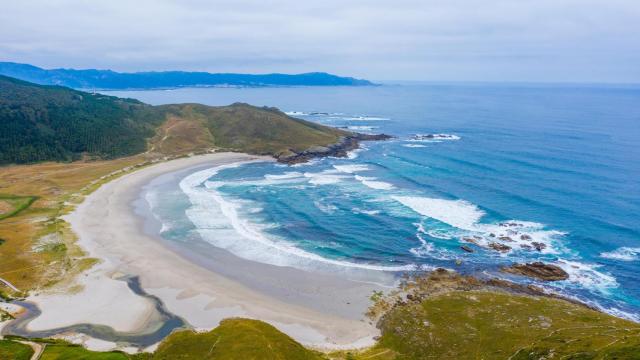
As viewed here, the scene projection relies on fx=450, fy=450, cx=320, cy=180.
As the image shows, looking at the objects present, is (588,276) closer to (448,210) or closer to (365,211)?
(448,210)

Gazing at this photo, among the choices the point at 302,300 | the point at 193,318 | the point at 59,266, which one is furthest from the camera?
the point at 59,266

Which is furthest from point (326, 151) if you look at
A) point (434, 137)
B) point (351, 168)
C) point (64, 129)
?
point (64, 129)

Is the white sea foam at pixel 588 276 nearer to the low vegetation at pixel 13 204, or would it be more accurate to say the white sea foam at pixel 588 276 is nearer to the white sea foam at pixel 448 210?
the white sea foam at pixel 448 210

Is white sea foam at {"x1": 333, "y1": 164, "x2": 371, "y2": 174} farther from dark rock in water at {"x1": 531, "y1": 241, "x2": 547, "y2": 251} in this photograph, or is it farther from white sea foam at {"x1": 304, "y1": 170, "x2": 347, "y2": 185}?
dark rock in water at {"x1": 531, "y1": 241, "x2": 547, "y2": 251}

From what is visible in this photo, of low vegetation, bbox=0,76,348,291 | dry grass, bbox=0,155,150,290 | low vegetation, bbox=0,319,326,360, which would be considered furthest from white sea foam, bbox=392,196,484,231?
dry grass, bbox=0,155,150,290

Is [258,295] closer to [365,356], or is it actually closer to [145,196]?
[365,356]

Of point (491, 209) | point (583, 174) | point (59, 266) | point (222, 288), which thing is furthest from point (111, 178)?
point (583, 174)

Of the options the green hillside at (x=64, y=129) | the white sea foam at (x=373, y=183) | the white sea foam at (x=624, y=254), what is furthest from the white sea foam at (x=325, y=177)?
the green hillside at (x=64, y=129)
